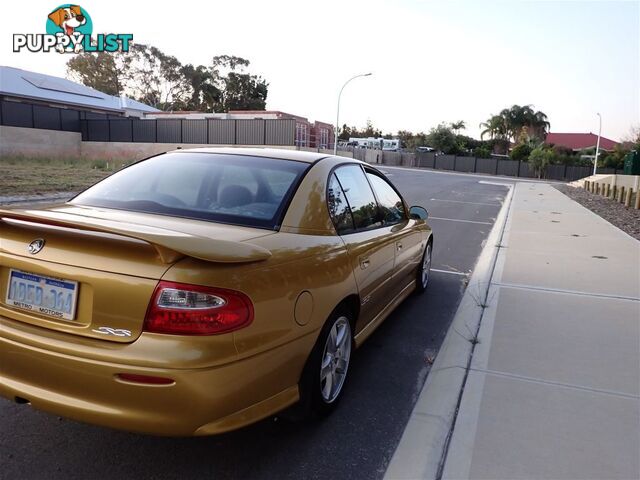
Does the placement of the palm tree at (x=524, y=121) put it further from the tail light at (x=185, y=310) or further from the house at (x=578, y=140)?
the tail light at (x=185, y=310)

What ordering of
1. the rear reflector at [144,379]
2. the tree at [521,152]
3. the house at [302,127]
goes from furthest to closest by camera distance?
the tree at [521,152] → the house at [302,127] → the rear reflector at [144,379]

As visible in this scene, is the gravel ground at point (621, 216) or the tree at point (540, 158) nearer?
the gravel ground at point (621, 216)

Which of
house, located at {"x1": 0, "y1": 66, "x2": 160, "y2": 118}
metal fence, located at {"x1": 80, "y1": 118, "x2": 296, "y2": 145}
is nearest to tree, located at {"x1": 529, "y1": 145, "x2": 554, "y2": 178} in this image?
metal fence, located at {"x1": 80, "y1": 118, "x2": 296, "y2": 145}

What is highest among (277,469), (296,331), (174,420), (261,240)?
(261,240)

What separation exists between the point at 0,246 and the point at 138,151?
137ft

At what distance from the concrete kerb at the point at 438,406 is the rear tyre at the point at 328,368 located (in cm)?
50

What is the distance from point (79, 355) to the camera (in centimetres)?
224

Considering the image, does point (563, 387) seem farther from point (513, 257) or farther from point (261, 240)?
point (513, 257)

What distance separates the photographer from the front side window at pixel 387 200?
4.53m

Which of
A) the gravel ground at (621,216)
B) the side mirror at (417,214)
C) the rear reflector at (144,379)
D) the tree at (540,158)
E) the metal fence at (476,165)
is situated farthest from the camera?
the metal fence at (476,165)

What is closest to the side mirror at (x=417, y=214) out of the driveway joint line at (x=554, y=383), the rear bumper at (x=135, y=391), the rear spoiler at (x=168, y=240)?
the driveway joint line at (x=554, y=383)

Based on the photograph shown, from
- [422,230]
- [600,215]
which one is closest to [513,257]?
[422,230]

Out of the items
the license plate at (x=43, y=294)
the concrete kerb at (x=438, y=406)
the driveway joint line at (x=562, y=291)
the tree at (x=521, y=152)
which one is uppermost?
the tree at (x=521, y=152)

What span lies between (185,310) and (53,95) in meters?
49.5
